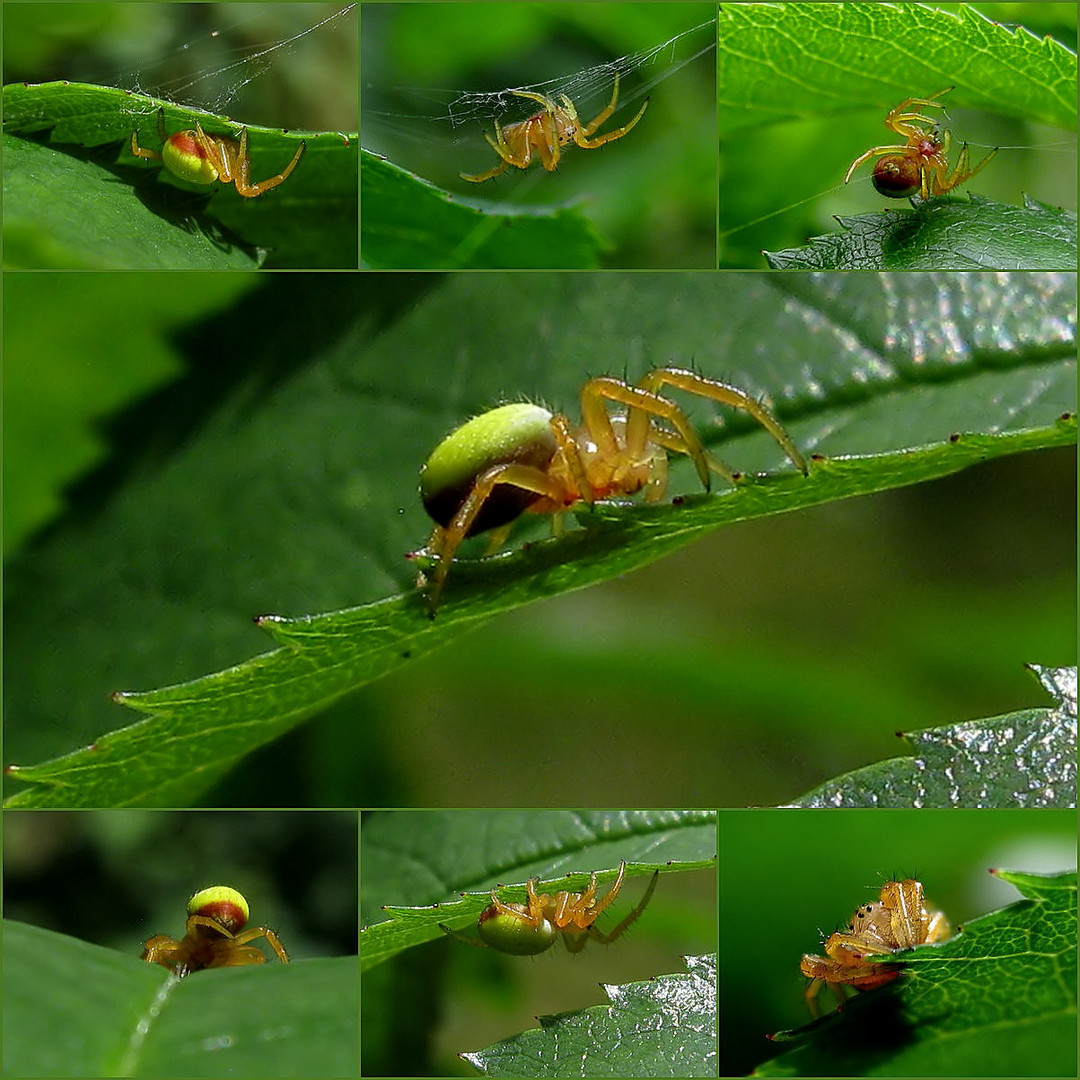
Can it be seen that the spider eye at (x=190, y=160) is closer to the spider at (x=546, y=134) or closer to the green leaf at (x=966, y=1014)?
the spider at (x=546, y=134)

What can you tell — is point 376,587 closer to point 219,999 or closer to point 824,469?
point 219,999

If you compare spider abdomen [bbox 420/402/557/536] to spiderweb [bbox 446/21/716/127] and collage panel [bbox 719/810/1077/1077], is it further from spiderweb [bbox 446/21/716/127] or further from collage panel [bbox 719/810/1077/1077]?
spiderweb [bbox 446/21/716/127]

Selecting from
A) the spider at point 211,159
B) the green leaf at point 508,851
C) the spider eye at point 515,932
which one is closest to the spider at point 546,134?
the spider at point 211,159

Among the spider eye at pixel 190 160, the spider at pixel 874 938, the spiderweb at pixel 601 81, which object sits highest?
the spiderweb at pixel 601 81

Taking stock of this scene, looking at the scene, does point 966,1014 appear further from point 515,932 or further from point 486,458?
point 486,458

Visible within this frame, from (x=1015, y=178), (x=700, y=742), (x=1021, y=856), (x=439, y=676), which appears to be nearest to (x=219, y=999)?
→ (x=439, y=676)

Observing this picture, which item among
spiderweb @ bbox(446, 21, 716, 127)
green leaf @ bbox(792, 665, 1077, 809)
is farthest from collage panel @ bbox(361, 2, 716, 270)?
green leaf @ bbox(792, 665, 1077, 809)
